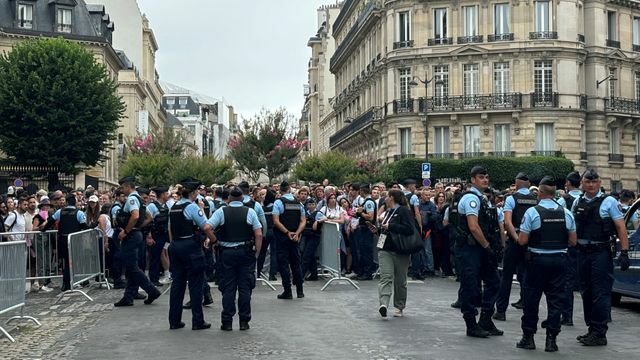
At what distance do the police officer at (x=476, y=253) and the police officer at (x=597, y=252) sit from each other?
107cm

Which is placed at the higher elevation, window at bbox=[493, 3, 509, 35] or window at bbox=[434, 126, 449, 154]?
window at bbox=[493, 3, 509, 35]

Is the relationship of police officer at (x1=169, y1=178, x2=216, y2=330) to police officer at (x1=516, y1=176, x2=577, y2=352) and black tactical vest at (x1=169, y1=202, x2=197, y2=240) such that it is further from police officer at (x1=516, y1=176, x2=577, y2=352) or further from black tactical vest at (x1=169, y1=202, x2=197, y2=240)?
police officer at (x1=516, y1=176, x2=577, y2=352)

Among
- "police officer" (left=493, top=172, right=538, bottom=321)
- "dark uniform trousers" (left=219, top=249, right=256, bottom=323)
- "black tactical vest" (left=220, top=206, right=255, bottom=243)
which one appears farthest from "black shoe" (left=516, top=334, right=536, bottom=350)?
"black tactical vest" (left=220, top=206, right=255, bottom=243)

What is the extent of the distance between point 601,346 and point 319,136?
8801cm

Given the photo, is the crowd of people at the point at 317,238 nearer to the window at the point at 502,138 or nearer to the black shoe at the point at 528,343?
the black shoe at the point at 528,343

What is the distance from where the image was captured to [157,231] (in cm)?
1623

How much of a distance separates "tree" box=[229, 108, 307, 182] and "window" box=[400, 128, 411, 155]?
8980 millimetres

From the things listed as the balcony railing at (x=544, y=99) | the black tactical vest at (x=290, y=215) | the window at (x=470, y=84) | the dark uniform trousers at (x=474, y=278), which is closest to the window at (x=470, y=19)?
the window at (x=470, y=84)

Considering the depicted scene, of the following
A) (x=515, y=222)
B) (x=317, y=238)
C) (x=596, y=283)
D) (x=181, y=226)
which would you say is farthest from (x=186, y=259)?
(x=317, y=238)

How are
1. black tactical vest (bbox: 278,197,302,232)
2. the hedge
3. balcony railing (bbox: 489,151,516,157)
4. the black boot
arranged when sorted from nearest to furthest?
the black boot
black tactical vest (bbox: 278,197,302,232)
the hedge
balcony railing (bbox: 489,151,516,157)

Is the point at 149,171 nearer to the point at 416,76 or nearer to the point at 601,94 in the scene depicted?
the point at 416,76

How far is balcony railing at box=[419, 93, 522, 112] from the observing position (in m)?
47.7

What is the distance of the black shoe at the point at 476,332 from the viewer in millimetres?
10703

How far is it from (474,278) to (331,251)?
279 inches
